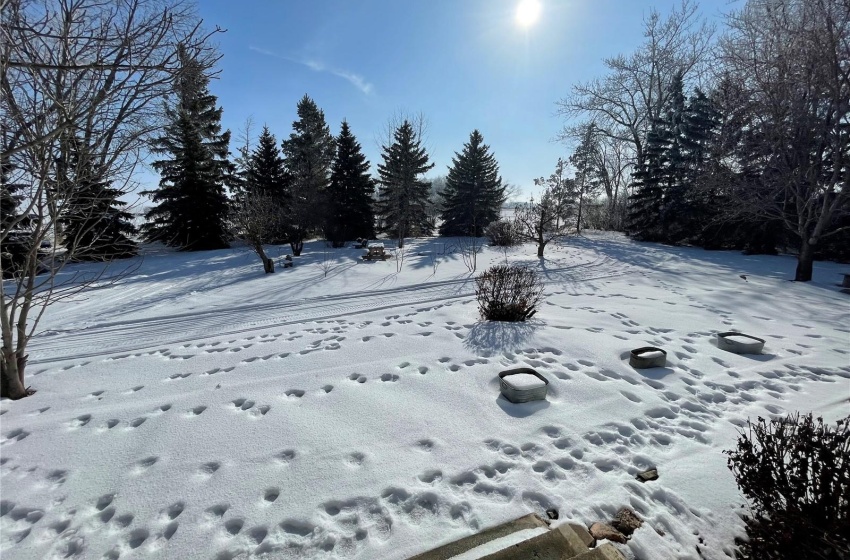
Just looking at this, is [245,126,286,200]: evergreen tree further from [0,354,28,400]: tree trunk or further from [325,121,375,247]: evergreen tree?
[0,354,28,400]: tree trunk

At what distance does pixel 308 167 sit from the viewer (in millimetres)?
22609

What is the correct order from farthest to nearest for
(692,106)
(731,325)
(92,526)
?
(692,106) < (731,325) < (92,526)

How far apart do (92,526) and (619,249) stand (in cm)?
1788

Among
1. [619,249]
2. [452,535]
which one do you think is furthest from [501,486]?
[619,249]

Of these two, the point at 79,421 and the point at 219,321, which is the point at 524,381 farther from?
the point at 219,321

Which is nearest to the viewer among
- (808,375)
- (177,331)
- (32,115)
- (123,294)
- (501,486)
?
(501,486)

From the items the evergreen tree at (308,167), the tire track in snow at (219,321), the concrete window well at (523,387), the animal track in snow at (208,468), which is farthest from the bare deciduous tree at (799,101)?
the evergreen tree at (308,167)

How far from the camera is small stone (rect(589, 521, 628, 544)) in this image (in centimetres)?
190

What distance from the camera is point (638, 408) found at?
3154 mm

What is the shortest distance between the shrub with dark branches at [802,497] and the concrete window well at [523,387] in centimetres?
150

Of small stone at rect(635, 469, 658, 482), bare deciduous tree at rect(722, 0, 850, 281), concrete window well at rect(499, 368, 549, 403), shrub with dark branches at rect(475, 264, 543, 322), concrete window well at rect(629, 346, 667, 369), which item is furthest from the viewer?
bare deciduous tree at rect(722, 0, 850, 281)

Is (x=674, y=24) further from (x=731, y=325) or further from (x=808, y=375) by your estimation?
(x=808, y=375)

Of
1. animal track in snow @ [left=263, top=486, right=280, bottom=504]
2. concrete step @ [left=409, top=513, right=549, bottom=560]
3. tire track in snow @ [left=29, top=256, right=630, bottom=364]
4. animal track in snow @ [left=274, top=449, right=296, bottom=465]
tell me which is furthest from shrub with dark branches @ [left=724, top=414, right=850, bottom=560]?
tire track in snow @ [left=29, top=256, right=630, bottom=364]

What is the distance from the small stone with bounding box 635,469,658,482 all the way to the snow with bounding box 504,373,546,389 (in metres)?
1.03
